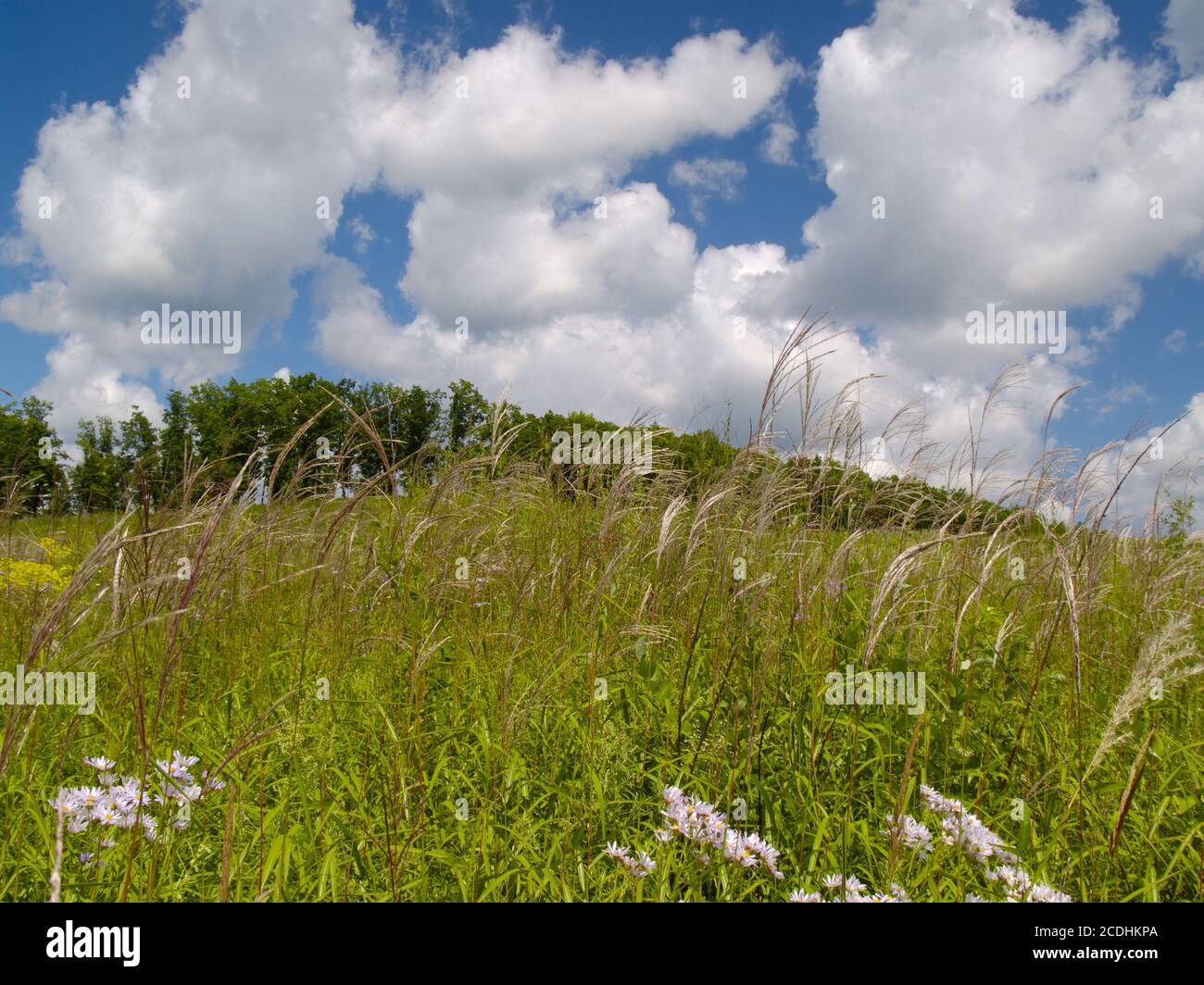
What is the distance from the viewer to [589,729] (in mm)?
2309

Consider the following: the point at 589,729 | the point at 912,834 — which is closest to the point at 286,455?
the point at 589,729

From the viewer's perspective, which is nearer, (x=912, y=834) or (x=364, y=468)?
(x=912, y=834)

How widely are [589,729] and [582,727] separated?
0.35 metres

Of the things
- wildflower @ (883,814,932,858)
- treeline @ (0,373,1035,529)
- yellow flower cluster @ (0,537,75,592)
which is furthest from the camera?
yellow flower cluster @ (0,537,75,592)

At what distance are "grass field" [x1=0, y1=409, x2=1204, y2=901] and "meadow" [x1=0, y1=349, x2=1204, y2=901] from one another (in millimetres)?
19

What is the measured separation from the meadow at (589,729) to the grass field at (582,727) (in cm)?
2

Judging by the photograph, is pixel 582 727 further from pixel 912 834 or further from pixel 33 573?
pixel 33 573

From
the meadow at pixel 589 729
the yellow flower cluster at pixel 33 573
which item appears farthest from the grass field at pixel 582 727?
the yellow flower cluster at pixel 33 573

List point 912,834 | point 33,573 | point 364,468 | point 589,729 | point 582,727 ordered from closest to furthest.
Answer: point 912,834, point 589,729, point 582,727, point 364,468, point 33,573

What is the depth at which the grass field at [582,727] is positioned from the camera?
6.48ft

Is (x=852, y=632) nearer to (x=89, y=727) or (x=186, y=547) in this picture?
(x=186, y=547)

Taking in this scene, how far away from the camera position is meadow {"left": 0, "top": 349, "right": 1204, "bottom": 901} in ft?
6.40

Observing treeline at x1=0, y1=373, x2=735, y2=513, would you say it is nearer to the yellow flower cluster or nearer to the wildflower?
the yellow flower cluster

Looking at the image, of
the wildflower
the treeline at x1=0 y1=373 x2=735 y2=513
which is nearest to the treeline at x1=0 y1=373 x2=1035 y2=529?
the treeline at x1=0 y1=373 x2=735 y2=513
